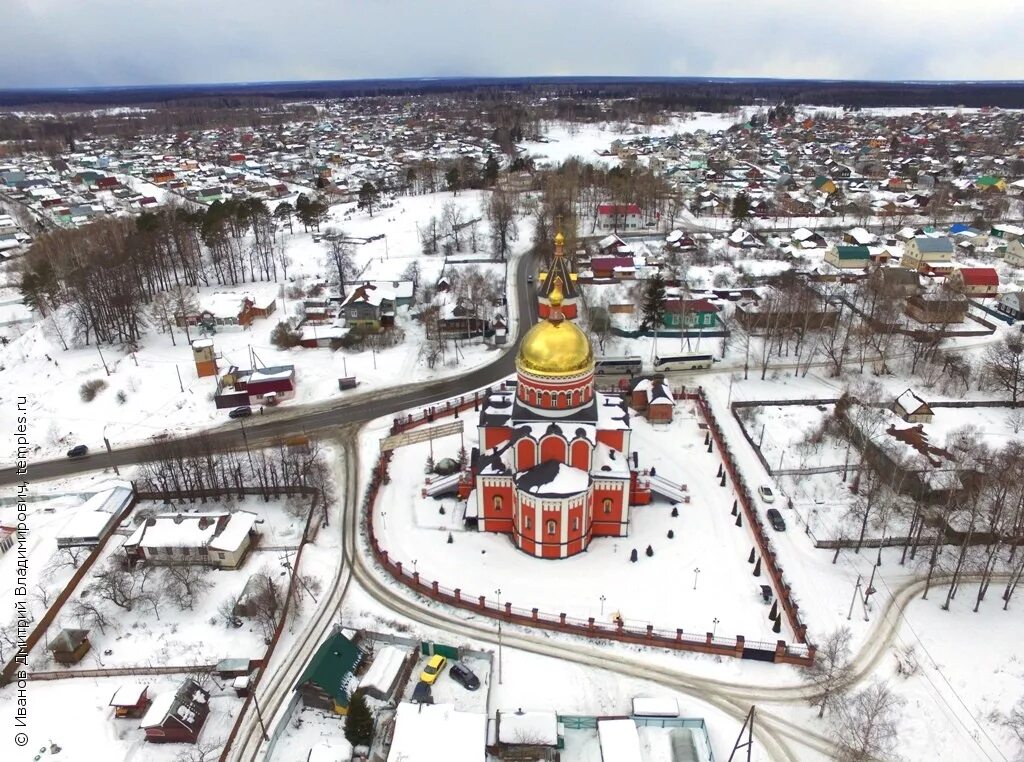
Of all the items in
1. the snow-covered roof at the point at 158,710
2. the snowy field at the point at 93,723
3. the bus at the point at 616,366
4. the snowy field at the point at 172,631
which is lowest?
the snowy field at the point at 93,723

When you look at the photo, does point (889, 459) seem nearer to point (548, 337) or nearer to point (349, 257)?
point (548, 337)

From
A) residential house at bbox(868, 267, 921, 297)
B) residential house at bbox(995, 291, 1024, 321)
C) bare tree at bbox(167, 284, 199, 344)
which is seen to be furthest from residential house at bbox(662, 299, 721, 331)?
bare tree at bbox(167, 284, 199, 344)

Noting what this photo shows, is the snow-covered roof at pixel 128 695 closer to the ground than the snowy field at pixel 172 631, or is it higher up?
higher up

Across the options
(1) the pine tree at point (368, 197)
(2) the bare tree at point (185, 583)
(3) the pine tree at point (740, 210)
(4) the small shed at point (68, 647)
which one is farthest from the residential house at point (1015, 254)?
(4) the small shed at point (68, 647)

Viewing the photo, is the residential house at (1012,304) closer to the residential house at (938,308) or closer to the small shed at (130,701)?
the residential house at (938,308)

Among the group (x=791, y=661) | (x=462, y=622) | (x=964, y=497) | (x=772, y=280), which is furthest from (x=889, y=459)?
(x=772, y=280)

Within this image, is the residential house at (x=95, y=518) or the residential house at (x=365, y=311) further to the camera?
the residential house at (x=365, y=311)

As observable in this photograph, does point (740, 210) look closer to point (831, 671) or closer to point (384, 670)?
point (831, 671)
